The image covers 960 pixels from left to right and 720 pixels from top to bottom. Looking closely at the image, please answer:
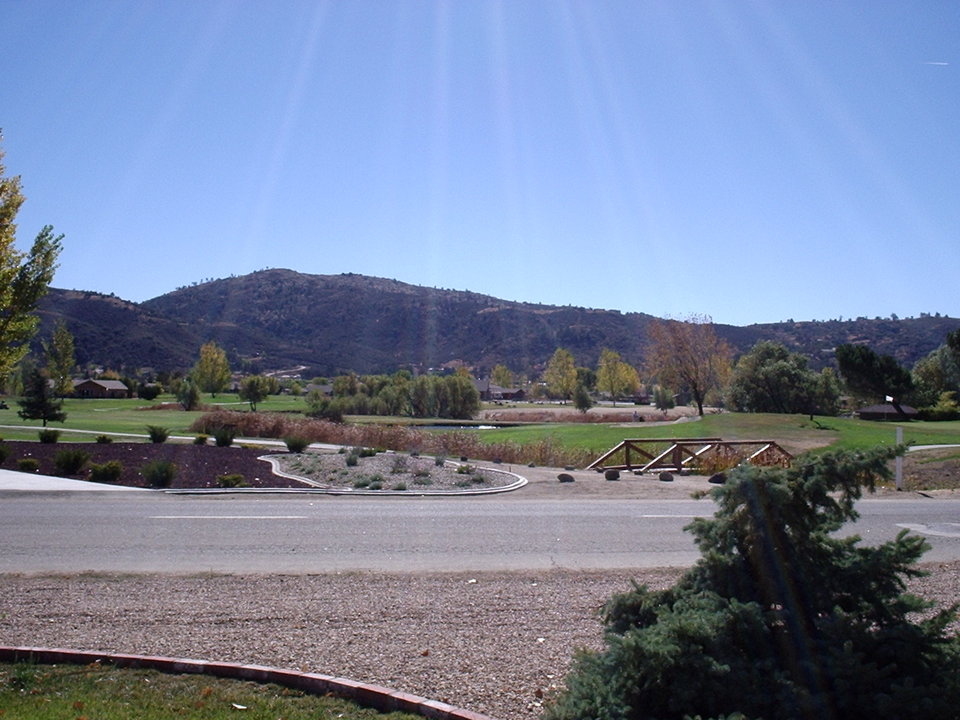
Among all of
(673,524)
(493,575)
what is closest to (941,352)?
(673,524)

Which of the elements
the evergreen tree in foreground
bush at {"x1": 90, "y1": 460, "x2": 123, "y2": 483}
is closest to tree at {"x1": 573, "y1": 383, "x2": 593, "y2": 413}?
bush at {"x1": 90, "y1": 460, "x2": 123, "y2": 483}

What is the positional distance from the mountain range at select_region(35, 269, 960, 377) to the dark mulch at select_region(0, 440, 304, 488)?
93.4m

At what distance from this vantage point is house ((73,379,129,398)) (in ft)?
292

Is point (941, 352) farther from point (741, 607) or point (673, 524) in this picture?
point (741, 607)

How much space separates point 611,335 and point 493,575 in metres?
144

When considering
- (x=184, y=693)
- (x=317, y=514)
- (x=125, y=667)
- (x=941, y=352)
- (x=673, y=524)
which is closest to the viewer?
(x=184, y=693)

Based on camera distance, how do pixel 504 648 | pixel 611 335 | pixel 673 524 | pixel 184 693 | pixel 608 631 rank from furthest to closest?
pixel 611 335 < pixel 673 524 < pixel 504 648 < pixel 184 693 < pixel 608 631

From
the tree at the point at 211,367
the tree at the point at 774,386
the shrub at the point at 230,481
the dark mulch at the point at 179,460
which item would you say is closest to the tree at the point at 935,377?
the tree at the point at 774,386

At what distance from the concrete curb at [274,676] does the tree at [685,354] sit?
51.1m

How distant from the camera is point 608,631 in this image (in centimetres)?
435

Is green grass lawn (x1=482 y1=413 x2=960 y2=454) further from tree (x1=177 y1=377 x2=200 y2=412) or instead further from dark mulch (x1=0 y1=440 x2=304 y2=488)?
tree (x1=177 y1=377 x2=200 y2=412)

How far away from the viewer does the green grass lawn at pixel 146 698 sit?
492 centimetres

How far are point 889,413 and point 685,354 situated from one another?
55.9 ft

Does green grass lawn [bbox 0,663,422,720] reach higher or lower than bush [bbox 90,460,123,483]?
higher
